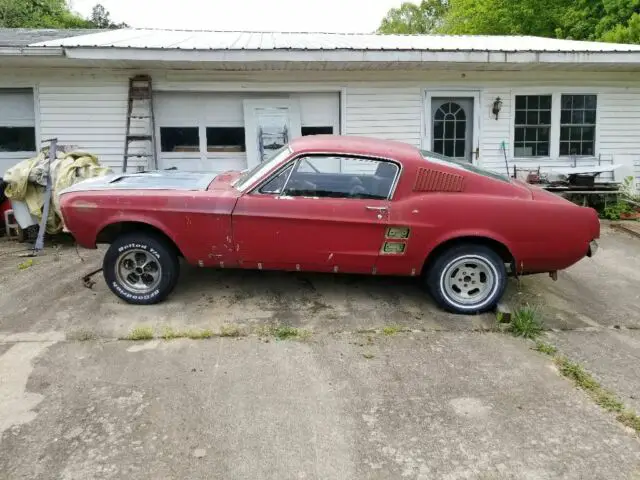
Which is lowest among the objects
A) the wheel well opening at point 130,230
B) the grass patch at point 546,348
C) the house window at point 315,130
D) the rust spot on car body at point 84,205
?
the grass patch at point 546,348

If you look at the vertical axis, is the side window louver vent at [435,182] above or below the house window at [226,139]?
below

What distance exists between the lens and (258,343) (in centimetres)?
439

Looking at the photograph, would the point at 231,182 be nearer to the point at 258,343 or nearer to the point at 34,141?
the point at 258,343

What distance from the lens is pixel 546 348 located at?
440cm

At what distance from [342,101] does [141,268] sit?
5.77m

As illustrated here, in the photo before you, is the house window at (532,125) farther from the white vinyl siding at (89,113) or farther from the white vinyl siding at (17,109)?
the white vinyl siding at (17,109)

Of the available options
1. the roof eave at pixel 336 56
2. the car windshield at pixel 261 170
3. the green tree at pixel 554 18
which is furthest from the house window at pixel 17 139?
the green tree at pixel 554 18

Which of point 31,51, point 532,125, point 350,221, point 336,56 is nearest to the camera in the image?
point 350,221

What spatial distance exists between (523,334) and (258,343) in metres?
2.20

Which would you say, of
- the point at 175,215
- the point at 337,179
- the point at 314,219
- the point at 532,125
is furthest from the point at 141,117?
the point at 532,125

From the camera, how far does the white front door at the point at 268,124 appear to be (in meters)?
9.69

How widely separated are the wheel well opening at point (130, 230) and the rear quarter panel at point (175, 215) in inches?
4.1

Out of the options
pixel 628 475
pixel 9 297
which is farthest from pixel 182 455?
pixel 9 297

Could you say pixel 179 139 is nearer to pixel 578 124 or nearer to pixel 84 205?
pixel 84 205
